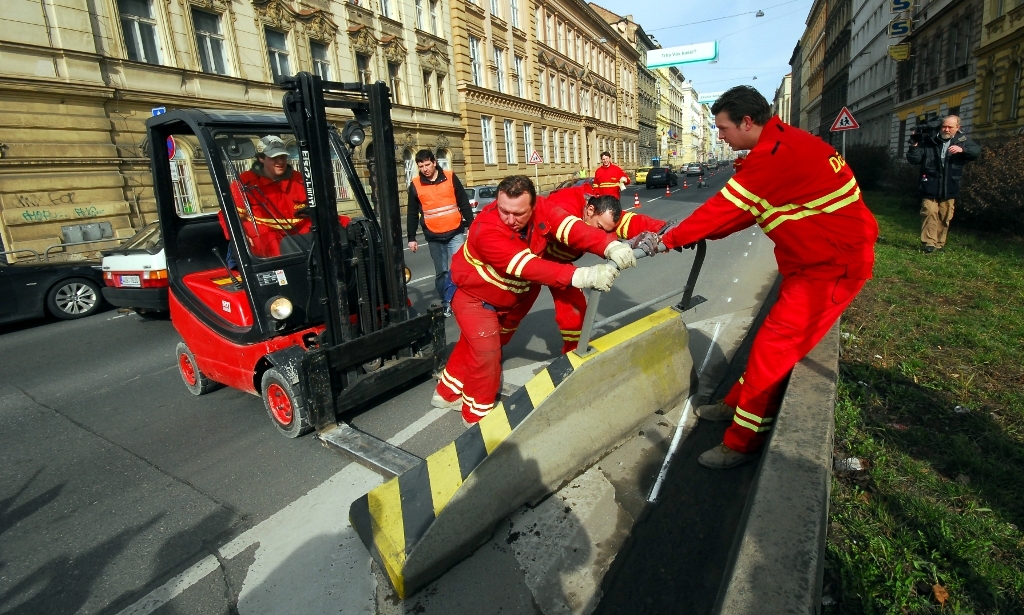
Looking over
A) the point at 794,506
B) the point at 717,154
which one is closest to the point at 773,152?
the point at 794,506

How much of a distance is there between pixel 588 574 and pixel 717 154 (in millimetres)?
162408

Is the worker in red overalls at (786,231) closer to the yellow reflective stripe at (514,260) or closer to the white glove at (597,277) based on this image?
the white glove at (597,277)

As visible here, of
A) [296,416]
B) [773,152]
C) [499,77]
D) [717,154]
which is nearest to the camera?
[773,152]

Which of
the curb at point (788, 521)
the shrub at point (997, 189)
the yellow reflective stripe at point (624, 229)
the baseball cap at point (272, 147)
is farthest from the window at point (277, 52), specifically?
the curb at point (788, 521)

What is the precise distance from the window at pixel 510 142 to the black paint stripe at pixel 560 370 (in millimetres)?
31286

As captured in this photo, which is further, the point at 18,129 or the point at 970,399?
the point at 18,129

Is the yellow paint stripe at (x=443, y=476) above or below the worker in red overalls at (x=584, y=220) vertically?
below

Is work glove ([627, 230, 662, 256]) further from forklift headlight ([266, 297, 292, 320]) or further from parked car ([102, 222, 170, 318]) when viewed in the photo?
parked car ([102, 222, 170, 318])

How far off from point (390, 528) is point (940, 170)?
339 inches

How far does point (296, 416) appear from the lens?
139 inches

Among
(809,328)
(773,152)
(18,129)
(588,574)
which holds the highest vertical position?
(18,129)

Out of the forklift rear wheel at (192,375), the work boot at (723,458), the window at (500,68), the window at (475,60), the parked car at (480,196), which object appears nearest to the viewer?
the work boot at (723,458)

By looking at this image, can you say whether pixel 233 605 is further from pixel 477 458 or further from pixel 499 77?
pixel 499 77

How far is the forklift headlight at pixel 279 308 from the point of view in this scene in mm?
3523
